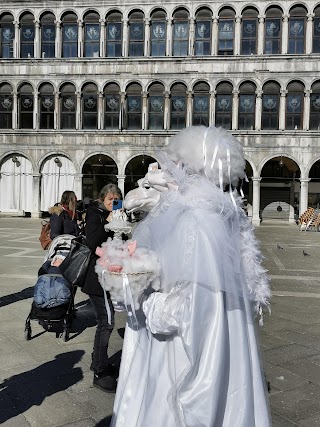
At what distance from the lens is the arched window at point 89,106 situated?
29.7m

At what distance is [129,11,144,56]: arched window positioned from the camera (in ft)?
96.2

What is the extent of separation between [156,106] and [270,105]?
697cm

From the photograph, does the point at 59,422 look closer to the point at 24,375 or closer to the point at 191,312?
the point at 24,375

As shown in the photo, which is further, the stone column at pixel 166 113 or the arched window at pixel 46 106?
the arched window at pixel 46 106

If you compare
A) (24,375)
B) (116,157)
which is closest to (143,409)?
(24,375)

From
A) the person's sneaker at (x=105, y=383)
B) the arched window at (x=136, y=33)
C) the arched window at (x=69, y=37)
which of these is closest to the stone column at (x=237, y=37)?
the arched window at (x=136, y=33)

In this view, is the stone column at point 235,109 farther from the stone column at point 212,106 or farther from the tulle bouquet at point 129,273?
the tulle bouquet at point 129,273

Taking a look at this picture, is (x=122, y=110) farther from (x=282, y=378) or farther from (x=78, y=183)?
(x=282, y=378)

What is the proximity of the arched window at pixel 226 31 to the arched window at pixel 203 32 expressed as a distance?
2.20 feet

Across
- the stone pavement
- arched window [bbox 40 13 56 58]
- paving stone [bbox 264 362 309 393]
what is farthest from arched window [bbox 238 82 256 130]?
paving stone [bbox 264 362 309 393]

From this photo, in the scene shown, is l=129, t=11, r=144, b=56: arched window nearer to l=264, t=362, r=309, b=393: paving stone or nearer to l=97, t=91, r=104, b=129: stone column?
l=97, t=91, r=104, b=129: stone column

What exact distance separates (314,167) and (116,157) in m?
13.1

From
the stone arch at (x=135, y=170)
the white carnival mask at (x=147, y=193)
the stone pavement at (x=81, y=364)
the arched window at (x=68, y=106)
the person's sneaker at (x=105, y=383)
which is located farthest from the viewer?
the stone arch at (x=135, y=170)

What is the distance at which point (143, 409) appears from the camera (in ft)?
8.13
